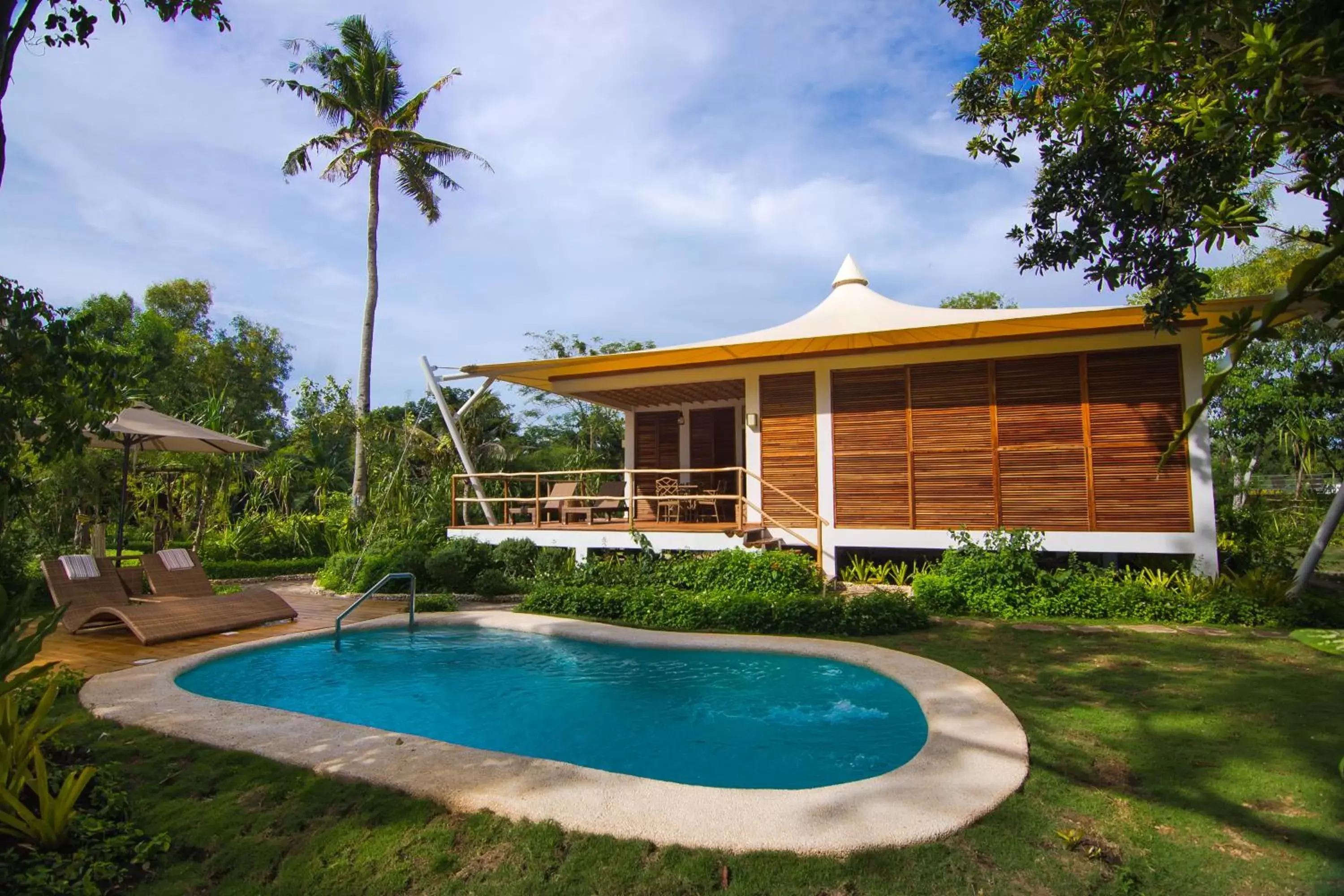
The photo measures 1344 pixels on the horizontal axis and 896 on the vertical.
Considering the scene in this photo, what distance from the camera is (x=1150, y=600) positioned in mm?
9375

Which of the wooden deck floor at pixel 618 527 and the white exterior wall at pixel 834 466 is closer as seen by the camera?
the white exterior wall at pixel 834 466

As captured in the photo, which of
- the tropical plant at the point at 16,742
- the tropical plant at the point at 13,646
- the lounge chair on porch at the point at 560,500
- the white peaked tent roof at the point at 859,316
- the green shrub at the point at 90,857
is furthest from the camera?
the lounge chair on porch at the point at 560,500

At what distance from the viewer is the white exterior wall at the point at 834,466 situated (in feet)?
33.6

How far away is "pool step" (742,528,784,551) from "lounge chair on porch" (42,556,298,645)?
22.8ft

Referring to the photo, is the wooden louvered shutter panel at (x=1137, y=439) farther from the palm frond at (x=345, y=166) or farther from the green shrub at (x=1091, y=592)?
the palm frond at (x=345, y=166)

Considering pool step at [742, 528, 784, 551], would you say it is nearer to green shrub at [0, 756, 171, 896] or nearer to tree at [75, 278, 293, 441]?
green shrub at [0, 756, 171, 896]

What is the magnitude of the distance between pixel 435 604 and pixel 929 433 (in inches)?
337

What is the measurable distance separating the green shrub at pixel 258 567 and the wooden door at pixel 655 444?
A: 23.9 feet

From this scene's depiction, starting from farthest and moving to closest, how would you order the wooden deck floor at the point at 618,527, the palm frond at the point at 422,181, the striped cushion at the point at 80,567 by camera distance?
the palm frond at the point at 422,181 → the wooden deck floor at the point at 618,527 → the striped cushion at the point at 80,567

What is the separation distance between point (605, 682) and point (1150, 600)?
7280 millimetres

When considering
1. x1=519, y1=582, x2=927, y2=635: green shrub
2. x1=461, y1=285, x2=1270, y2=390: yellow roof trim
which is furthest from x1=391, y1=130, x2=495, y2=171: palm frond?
x1=519, y1=582, x2=927, y2=635: green shrub

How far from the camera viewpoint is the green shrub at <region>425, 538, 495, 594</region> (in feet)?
41.0

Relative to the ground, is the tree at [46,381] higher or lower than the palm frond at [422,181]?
lower

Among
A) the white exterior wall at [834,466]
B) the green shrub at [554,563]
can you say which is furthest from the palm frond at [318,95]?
the green shrub at [554,563]
